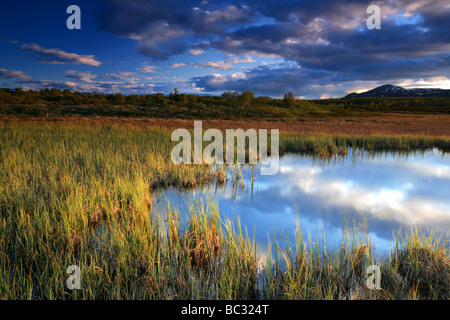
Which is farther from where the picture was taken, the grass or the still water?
the still water

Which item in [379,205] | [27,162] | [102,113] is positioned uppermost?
[102,113]

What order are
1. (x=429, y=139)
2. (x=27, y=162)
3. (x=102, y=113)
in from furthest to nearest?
(x=102, y=113) < (x=429, y=139) < (x=27, y=162)

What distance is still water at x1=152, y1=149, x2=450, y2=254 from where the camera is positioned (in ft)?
16.7

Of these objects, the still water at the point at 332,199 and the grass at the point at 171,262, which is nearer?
the grass at the point at 171,262

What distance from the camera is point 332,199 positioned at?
7.15m

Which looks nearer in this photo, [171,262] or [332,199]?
[171,262]

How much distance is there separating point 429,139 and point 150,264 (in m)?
19.0

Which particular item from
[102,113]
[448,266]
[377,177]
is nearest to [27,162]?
[448,266]

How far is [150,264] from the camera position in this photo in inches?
113

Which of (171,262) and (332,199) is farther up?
(171,262)

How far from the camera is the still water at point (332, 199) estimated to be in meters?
5.10
